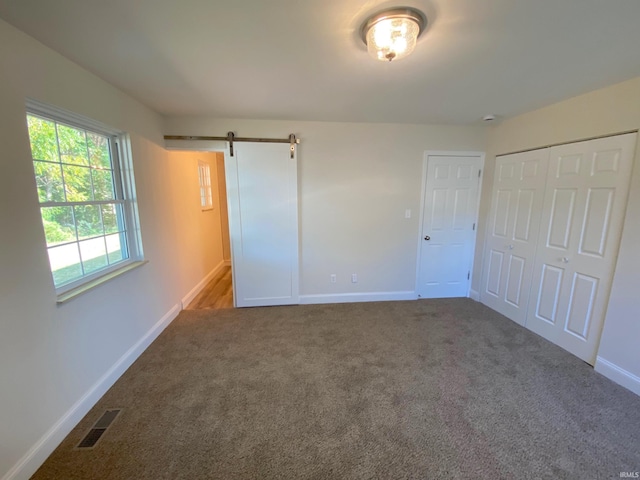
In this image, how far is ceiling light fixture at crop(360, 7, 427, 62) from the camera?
47.9 inches

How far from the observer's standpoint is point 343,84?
2035 mm

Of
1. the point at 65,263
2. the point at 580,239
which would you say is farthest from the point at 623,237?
the point at 65,263

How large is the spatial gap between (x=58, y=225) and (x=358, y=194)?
2.79 metres

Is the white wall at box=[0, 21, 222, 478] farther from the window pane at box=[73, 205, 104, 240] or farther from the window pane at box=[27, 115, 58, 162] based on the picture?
the window pane at box=[73, 205, 104, 240]

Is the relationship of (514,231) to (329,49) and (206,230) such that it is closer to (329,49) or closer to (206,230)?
(329,49)

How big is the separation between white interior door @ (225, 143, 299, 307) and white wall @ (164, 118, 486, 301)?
150 millimetres

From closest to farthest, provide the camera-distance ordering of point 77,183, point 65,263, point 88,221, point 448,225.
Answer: point 65,263
point 77,183
point 88,221
point 448,225

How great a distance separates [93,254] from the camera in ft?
6.43

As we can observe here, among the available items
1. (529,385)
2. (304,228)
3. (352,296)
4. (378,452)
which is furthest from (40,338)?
(529,385)

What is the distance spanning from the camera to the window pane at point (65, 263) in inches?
63.6

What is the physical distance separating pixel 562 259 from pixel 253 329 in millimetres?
3191

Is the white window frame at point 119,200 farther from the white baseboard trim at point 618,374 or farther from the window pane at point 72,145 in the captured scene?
the white baseboard trim at point 618,374

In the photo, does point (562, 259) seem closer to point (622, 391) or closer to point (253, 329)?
point (622, 391)

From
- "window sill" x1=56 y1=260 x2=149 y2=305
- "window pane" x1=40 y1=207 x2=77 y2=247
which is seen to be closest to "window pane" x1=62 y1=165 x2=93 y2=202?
"window pane" x1=40 y1=207 x2=77 y2=247
